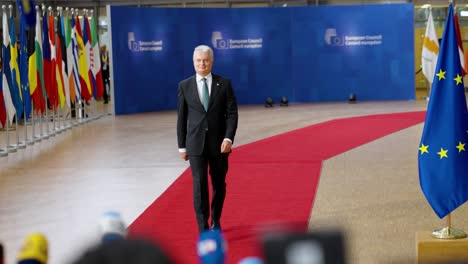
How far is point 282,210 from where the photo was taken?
7246mm

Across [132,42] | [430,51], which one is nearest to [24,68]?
[132,42]

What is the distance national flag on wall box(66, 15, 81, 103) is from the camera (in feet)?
51.8

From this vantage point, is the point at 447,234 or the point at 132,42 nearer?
the point at 447,234

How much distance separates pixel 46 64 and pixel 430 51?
10.8 metres

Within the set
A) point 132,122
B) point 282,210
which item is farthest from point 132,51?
point 282,210

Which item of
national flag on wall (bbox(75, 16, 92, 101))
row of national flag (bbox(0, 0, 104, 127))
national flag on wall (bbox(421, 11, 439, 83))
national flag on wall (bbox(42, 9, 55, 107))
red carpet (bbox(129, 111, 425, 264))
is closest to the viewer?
red carpet (bbox(129, 111, 425, 264))

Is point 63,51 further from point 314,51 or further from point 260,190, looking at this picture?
point 314,51

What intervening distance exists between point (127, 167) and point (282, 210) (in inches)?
151

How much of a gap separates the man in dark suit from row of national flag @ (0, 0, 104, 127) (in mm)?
6772

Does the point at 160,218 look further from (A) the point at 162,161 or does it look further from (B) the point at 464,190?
(A) the point at 162,161

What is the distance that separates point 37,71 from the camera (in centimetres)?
1378

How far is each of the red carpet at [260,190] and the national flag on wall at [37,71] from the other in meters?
3.79

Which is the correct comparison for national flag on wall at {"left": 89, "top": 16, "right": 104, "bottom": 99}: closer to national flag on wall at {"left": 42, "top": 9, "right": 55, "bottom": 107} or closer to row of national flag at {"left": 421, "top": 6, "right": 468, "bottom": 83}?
national flag on wall at {"left": 42, "top": 9, "right": 55, "bottom": 107}

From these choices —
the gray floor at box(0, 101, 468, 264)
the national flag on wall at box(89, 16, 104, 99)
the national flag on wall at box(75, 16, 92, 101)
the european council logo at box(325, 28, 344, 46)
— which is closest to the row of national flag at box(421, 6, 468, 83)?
the european council logo at box(325, 28, 344, 46)
